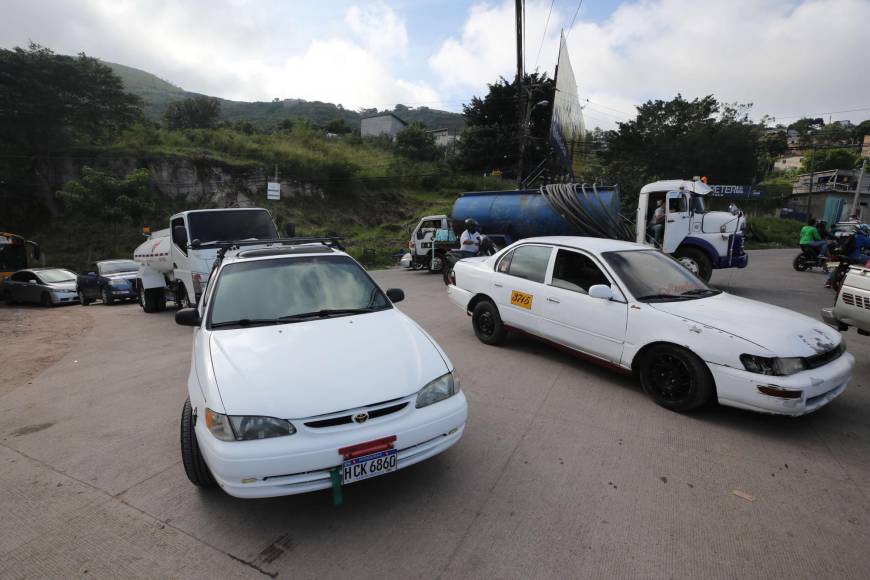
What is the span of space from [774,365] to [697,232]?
8.33 meters

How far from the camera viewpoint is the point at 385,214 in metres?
34.2

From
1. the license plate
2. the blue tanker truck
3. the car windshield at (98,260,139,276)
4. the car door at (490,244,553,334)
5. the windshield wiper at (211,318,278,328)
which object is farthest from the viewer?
the car windshield at (98,260,139,276)

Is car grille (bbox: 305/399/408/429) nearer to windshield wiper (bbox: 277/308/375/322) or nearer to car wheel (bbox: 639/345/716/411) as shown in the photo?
windshield wiper (bbox: 277/308/375/322)

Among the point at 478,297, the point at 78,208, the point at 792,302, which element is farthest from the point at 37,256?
the point at 792,302

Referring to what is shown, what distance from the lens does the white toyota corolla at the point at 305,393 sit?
238 cm

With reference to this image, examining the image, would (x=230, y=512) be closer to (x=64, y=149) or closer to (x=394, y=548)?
(x=394, y=548)

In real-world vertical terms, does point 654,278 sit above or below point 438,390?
above

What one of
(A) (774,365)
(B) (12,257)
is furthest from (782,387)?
(B) (12,257)

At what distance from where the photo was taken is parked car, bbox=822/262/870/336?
14.7 feet

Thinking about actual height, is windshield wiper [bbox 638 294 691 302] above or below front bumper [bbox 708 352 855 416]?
above

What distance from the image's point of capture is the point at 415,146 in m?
44.6

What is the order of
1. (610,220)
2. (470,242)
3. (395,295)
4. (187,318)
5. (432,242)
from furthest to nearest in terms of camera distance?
(432,242), (610,220), (470,242), (395,295), (187,318)

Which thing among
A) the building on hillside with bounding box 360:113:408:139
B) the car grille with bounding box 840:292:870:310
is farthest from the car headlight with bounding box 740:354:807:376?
the building on hillside with bounding box 360:113:408:139

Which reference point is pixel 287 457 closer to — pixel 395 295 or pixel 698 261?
pixel 395 295
